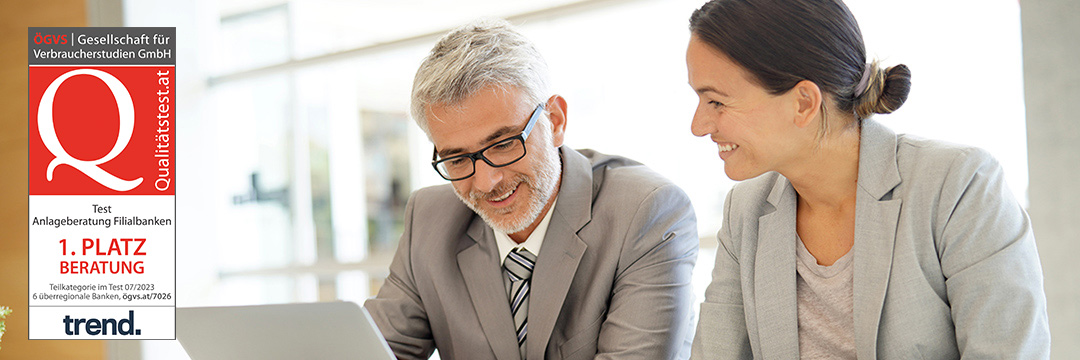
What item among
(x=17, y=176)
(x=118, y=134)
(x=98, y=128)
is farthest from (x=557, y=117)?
(x=17, y=176)

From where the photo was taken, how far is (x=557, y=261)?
5.83 feet

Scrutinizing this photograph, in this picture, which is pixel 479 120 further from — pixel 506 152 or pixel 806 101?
pixel 806 101

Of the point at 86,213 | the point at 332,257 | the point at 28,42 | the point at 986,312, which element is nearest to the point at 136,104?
the point at 86,213

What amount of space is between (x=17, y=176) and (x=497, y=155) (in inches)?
187

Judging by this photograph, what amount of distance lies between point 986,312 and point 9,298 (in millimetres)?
5866

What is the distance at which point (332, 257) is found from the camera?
5145 mm

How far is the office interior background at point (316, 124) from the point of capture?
3.87 m

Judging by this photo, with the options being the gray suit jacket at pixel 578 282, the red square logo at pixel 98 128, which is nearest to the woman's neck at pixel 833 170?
the gray suit jacket at pixel 578 282

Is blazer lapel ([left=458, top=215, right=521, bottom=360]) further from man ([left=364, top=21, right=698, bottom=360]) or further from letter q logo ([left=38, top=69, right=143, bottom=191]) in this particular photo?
letter q logo ([left=38, top=69, right=143, bottom=191])

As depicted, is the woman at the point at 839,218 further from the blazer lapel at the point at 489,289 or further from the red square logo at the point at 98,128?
the red square logo at the point at 98,128

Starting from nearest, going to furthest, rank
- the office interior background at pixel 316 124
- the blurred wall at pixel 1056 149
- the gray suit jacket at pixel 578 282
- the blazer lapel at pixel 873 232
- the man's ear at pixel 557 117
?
the blazer lapel at pixel 873 232 < the gray suit jacket at pixel 578 282 < the man's ear at pixel 557 117 < the blurred wall at pixel 1056 149 < the office interior background at pixel 316 124

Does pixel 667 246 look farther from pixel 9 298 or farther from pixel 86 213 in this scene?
pixel 9 298

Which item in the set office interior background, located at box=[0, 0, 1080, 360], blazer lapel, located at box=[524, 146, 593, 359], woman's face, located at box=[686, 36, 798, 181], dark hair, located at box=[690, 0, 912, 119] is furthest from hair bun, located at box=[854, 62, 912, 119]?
office interior background, located at box=[0, 0, 1080, 360]

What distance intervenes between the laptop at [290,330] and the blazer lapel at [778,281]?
0.68 m
